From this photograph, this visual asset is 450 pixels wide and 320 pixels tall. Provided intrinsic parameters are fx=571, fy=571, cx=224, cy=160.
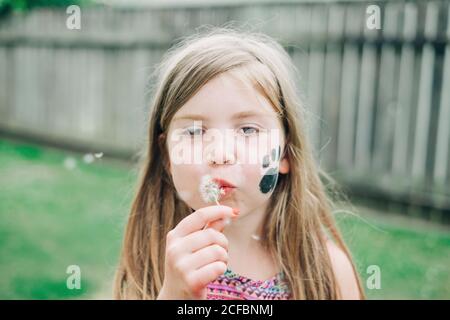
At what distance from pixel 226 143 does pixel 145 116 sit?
2.35 ft

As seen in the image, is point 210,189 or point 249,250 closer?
point 210,189

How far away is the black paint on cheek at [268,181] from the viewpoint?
2.97 ft

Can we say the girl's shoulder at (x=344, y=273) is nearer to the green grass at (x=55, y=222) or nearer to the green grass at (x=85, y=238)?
the green grass at (x=85, y=238)

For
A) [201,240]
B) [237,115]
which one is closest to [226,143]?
[237,115]

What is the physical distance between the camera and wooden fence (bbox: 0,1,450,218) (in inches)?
91.9

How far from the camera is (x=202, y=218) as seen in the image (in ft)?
2.52

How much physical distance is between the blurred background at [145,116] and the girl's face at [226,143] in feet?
2.17

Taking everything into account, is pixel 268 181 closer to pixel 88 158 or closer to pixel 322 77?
pixel 322 77

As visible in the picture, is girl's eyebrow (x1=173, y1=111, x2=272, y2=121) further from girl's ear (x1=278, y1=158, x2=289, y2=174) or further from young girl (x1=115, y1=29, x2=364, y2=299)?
girl's ear (x1=278, y1=158, x2=289, y2=174)

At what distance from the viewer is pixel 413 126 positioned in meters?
2.38

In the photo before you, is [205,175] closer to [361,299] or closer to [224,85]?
[224,85]

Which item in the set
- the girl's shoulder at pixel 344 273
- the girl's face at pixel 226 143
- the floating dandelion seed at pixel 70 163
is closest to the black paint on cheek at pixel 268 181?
the girl's face at pixel 226 143

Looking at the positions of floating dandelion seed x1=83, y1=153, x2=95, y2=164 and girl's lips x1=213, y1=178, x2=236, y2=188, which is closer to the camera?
girl's lips x1=213, y1=178, x2=236, y2=188

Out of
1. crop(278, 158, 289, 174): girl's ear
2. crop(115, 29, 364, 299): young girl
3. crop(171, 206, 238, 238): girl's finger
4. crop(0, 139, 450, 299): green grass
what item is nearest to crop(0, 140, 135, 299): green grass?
crop(0, 139, 450, 299): green grass
